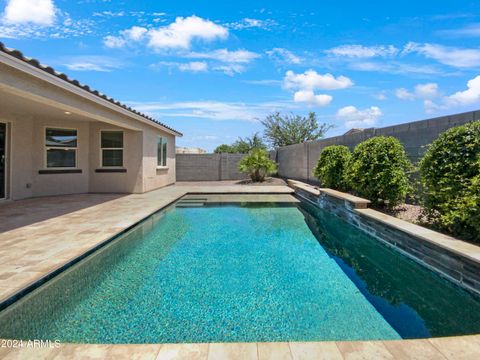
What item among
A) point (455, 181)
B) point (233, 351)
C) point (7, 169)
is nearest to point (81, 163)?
point (7, 169)

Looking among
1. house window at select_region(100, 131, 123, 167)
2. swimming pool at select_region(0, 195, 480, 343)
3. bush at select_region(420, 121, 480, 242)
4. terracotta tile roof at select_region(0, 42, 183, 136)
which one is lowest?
swimming pool at select_region(0, 195, 480, 343)

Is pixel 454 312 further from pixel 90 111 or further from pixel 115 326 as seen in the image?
pixel 90 111

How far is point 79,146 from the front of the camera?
11.0 meters

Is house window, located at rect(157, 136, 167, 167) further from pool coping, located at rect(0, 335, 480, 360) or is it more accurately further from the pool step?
pool coping, located at rect(0, 335, 480, 360)

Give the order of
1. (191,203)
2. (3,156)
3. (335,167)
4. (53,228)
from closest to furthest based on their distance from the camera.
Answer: (53,228) → (3,156) → (335,167) → (191,203)

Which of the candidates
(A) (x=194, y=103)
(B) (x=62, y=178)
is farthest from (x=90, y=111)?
→ (A) (x=194, y=103)

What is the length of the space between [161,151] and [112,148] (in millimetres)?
3029

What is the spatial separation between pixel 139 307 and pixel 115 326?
1.26 ft

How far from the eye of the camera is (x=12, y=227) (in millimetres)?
5672

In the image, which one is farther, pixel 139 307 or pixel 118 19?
pixel 118 19

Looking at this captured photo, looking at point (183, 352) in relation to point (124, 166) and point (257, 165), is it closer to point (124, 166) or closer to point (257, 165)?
point (124, 166)

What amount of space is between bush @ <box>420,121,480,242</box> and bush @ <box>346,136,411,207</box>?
1365mm

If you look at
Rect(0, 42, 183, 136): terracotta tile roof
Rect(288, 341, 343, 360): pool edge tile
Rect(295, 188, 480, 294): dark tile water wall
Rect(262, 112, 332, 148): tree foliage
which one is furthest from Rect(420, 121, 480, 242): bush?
Rect(262, 112, 332, 148): tree foliage

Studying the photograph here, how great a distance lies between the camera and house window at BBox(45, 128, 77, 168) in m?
10.3
